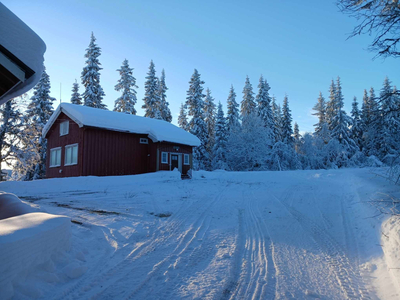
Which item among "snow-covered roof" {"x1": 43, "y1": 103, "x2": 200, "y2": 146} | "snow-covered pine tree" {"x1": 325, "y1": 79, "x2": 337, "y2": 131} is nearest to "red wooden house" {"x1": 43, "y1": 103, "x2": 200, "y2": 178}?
"snow-covered roof" {"x1": 43, "y1": 103, "x2": 200, "y2": 146}

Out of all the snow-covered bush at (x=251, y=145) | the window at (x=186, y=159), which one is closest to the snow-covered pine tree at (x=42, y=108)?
the window at (x=186, y=159)

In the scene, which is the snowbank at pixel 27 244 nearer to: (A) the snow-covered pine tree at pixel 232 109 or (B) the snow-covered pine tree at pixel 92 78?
(B) the snow-covered pine tree at pixel 92 78

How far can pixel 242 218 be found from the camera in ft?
20.9

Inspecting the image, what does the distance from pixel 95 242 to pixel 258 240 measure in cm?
287

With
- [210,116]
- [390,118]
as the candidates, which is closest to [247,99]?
[210,116]

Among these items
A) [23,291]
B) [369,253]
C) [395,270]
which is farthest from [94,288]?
[369,253]

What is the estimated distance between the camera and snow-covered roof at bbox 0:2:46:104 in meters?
3.86

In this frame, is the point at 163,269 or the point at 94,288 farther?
the point at 163,269

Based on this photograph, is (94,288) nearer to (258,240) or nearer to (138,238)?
(138,238)

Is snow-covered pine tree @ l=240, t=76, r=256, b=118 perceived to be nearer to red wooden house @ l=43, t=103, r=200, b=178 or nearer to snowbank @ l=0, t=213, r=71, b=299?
red wooden house @ l=43, t=103, r=200, b=178

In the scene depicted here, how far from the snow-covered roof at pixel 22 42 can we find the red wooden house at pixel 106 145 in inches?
504

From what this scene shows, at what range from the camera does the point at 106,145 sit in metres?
17.9

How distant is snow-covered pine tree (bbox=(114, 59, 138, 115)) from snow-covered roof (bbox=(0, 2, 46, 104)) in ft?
98.6

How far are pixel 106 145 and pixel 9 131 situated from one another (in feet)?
24.4
